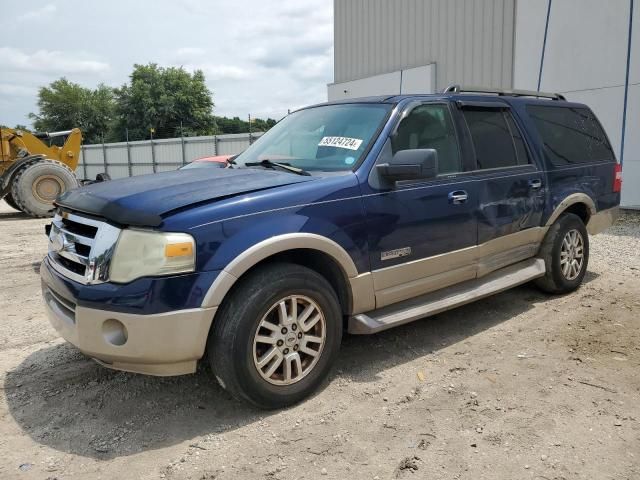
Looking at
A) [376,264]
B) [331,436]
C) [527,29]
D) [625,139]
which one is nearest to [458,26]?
[527,29]

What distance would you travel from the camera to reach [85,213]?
3.21m

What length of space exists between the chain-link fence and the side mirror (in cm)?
1634

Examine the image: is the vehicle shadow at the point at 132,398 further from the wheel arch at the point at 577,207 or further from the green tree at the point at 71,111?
the green tree at the point at 71,111

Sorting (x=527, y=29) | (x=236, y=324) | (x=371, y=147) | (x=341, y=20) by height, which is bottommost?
(x=236, y=324)

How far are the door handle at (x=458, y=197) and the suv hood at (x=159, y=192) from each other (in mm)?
1201

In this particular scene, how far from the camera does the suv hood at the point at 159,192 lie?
291 cm

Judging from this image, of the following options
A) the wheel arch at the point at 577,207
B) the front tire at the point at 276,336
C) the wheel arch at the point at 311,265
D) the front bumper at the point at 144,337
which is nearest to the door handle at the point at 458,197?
the wheel arch at the point at 311,265

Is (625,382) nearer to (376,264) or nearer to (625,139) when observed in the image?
(376,264)

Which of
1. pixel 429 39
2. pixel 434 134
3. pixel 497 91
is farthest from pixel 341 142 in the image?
pixel 429 39

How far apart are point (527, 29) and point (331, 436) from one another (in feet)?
42.6

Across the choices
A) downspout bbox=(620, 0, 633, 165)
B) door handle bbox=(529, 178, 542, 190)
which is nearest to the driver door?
door handle bbox=(529, 178, 542, 190)

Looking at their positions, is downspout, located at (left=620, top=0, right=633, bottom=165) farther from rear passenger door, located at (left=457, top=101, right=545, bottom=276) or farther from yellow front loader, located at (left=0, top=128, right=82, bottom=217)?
yellow front loader, located at (left=0, top=128, right=82, bottom=217)

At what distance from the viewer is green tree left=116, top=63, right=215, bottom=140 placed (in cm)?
5491

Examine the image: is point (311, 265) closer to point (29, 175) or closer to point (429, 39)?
point (29, 175)
